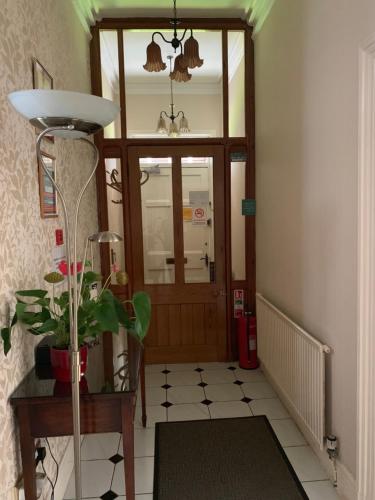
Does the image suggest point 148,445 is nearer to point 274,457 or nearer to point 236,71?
point 274,457

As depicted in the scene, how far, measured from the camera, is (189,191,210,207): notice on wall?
11.7 feet

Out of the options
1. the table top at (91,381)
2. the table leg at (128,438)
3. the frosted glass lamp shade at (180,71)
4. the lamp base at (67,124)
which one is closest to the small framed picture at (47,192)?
the lamp base at (67,124)

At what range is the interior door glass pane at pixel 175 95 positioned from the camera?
140 inches

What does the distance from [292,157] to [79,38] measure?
1.92 metres

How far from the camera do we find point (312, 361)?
2.14 metres

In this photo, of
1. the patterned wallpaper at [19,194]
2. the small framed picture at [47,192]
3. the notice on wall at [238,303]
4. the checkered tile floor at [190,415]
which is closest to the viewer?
the patterned wallpaper at [19,194]

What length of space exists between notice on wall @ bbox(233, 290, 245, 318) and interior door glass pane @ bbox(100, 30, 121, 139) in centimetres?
193

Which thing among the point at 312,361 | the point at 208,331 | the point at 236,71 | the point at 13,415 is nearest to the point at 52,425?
the point at 13,415

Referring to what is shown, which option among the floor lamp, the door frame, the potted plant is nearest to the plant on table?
the potted plant

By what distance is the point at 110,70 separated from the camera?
350 cm

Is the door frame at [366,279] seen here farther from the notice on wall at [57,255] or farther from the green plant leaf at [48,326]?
the notice on wall at [57,255]

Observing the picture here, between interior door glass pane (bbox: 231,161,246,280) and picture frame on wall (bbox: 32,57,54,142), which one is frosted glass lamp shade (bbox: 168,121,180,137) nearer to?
interior door glass pane (bbox: 231,161,246,280)

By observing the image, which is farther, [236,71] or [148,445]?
[236,71]

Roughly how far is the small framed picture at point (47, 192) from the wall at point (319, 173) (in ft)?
4.88
